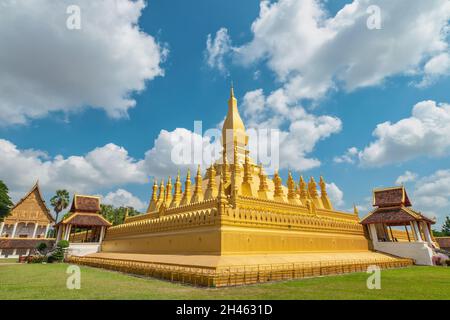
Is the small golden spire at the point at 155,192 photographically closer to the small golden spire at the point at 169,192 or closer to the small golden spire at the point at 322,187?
the small golden spire at the point at 169,192

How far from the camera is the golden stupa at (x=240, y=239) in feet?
58.6

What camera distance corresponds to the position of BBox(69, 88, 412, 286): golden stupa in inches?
704

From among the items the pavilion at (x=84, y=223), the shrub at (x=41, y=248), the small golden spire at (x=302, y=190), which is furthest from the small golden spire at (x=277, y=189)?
the shrub at (x=41, y=248)

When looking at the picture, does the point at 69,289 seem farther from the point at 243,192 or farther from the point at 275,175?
the point at 275,175

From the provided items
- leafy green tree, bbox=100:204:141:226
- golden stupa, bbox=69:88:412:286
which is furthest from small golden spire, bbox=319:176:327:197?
leafy green tree, bbox=100:204:141:226

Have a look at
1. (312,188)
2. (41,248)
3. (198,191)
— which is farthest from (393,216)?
(41,248)

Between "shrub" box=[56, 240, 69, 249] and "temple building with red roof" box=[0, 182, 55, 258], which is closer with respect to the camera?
"shrub" box=[56, 240, 69, 249]

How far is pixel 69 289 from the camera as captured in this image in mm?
13438

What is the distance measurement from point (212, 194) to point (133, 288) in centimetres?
1783

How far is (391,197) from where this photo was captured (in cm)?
3512

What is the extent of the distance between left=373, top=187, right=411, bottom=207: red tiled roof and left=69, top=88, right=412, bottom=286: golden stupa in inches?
142

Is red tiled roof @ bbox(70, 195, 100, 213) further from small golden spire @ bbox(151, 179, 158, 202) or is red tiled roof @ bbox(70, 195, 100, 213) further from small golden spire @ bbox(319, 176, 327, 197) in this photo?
small golden spire @ bbox(319, 176, 327, 197)

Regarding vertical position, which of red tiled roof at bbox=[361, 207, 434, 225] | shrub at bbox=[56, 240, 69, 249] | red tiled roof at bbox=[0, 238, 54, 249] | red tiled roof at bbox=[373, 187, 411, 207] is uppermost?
red tiled roof at bbox=[373, 187, 411, 207]

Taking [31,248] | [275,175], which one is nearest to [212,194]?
[275,175]
